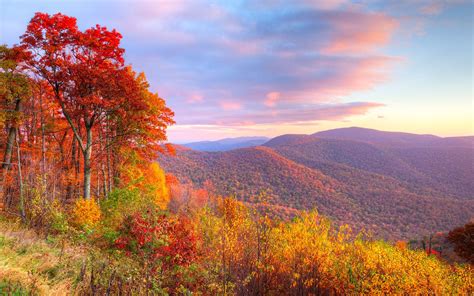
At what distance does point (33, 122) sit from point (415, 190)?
144499 millimetres

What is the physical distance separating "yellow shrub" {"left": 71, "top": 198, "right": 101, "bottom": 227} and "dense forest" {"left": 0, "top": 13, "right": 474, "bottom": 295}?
0.06 m

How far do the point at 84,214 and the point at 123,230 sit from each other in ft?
12.7

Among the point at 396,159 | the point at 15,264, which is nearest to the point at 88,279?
the point at 15,264

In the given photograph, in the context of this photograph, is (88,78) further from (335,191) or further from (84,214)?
(335,191)

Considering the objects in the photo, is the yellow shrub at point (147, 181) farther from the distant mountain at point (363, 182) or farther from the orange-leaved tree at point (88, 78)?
the distant mountain at point (363, 182)

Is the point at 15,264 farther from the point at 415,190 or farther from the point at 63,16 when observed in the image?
the point at 415,190

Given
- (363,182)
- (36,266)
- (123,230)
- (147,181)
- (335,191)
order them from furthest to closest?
1. (363,182)
2. (335,191)
3. (147,181)
4. (123,230)
5. (36,266)

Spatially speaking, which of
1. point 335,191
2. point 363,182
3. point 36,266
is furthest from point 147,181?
point 363,182

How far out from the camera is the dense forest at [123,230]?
657cm

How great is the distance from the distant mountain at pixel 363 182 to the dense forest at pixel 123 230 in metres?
38.8

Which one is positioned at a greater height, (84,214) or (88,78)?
(88,78)

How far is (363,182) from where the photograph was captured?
121 metres

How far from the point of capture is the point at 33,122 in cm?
1741

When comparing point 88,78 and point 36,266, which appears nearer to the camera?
point 36,266
